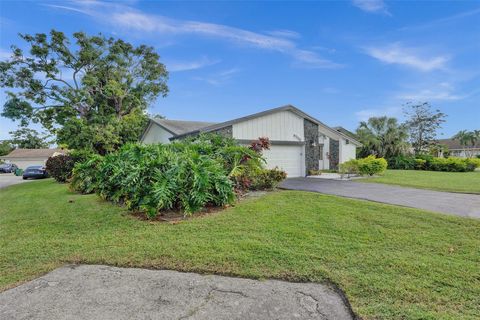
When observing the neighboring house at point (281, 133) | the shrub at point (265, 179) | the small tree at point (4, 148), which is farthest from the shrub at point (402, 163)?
the small tree at point (4, 148)

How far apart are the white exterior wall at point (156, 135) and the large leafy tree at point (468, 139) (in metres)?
57.6

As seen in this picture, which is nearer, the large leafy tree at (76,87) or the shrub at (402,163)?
the large leafy tree at (76,87)

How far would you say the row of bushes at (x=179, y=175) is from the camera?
6.69 m

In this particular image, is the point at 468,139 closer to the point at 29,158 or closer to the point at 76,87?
the point at 76,87

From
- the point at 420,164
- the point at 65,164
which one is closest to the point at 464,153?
the point at 420,164

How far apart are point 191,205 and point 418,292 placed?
492 cm

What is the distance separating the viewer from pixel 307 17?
1145 centimetres

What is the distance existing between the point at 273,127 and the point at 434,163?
16.8 m

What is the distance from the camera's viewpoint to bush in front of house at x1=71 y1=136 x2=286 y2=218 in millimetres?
6664

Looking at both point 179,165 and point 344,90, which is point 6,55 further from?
point 344,90

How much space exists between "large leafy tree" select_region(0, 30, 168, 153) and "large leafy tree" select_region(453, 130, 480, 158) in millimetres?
58866

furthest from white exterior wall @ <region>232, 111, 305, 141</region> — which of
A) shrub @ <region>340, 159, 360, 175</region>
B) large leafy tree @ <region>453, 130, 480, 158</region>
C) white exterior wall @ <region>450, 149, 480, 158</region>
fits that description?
large leafy tree @ <region>453, 130, 480, 158</region>

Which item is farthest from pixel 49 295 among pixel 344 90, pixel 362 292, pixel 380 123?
pixel 380 123

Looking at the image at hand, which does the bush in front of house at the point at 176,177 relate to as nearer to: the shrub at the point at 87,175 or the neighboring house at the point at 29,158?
the shrub at the point at 87,175
